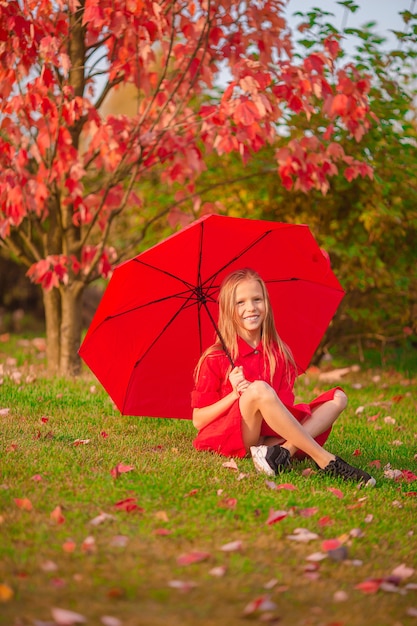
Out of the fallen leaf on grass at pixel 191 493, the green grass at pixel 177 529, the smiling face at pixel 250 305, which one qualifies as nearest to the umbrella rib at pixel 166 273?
the smiling face at pixel 250 305

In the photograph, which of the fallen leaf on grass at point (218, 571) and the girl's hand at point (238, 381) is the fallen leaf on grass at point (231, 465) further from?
the fallen leaf on grass at point (218, 571)

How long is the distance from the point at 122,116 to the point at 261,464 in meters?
3.07

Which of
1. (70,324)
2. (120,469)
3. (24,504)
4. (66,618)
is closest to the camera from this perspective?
(66,618)

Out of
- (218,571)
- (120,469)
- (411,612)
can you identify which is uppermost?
(120,469)

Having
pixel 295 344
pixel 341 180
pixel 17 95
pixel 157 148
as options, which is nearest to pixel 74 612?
pixel 295 344

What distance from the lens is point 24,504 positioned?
3.05 metres

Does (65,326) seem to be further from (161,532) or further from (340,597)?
(340,597)

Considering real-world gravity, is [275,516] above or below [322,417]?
below

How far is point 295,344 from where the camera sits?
4402 mm

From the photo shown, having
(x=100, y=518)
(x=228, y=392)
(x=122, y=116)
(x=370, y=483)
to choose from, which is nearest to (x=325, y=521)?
(x=370, y=483)

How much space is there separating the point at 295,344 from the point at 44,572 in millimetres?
2214

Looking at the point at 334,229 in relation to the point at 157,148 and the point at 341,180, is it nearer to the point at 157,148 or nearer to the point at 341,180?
the point at 341,180

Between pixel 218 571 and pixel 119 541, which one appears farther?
pixel 119 541

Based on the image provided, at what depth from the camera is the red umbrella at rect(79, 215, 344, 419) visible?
13.0 feet
